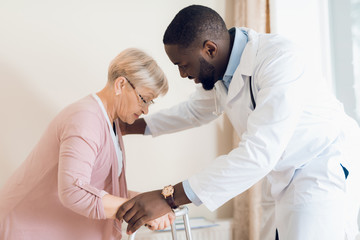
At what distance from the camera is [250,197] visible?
7.11 ft

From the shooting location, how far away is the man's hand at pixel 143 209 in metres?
1.27

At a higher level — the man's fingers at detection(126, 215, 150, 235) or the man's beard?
the man's beard

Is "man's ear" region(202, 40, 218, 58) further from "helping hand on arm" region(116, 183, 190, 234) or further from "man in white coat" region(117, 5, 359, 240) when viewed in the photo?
"helping hand on arm" region(116, 183, 190, 234)

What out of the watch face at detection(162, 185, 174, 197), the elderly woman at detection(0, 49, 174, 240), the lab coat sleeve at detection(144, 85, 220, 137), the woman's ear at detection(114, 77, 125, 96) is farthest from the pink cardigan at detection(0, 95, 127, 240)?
the lab coat sleeve at detection(144, 85, 220, 137)

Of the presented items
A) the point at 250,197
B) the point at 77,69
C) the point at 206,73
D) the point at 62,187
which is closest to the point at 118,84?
the point at 206,73

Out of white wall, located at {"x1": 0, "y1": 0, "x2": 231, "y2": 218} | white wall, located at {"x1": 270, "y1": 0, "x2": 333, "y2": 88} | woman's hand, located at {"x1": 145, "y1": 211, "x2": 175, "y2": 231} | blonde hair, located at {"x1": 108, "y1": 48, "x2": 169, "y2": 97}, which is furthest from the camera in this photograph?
white wall, located at {"x1": 270, "y1": 0, "x2": 333, "y2": 88}

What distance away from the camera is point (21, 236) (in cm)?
137

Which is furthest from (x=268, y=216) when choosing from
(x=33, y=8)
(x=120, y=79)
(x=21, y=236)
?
(x=33, y=8)

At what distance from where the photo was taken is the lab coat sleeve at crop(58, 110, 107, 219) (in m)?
1.25

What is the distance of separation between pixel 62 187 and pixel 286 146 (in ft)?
2.54

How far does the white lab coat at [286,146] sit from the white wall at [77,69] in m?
0.80

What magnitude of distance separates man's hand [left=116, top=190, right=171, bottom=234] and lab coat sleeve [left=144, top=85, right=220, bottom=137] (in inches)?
25.9

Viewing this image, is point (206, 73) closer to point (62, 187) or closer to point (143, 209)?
point (143, 209)

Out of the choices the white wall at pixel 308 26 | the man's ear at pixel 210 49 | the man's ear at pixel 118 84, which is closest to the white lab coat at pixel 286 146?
the man's ear at pixel 210 49
